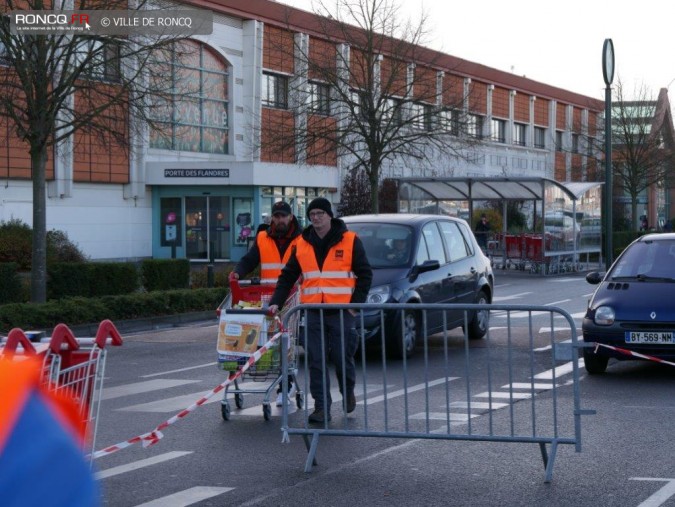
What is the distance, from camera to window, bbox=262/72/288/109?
48094mm

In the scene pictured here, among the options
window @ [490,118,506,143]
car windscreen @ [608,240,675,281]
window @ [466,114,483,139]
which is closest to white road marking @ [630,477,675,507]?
car windscreen @ [608,240,675,281]

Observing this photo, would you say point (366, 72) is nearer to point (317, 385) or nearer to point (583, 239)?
point (583, 239)

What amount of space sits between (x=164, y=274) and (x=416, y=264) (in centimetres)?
1096

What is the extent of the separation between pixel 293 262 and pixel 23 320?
373 inches

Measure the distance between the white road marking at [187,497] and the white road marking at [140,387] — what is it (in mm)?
Result: 4384

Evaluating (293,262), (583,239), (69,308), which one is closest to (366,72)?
(583,239)

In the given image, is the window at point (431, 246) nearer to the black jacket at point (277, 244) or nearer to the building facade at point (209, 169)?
the black jacket at point (277, 244)

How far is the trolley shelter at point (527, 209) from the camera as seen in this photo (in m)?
37.7

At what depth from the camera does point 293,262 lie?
985 cm

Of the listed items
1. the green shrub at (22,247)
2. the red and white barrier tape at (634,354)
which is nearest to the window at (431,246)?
the red and white barrier tape at (634,354)

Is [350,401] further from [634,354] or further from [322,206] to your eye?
[634,354]

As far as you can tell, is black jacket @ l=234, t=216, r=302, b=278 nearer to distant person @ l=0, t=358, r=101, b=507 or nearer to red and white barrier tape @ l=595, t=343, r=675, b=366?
red and white barrier tape @ l=595, t=343, r=675, b=366

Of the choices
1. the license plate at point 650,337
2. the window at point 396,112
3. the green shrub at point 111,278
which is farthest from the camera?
the window at point 396,112

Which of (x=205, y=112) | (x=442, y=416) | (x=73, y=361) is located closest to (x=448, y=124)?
(x=205, y=112)
